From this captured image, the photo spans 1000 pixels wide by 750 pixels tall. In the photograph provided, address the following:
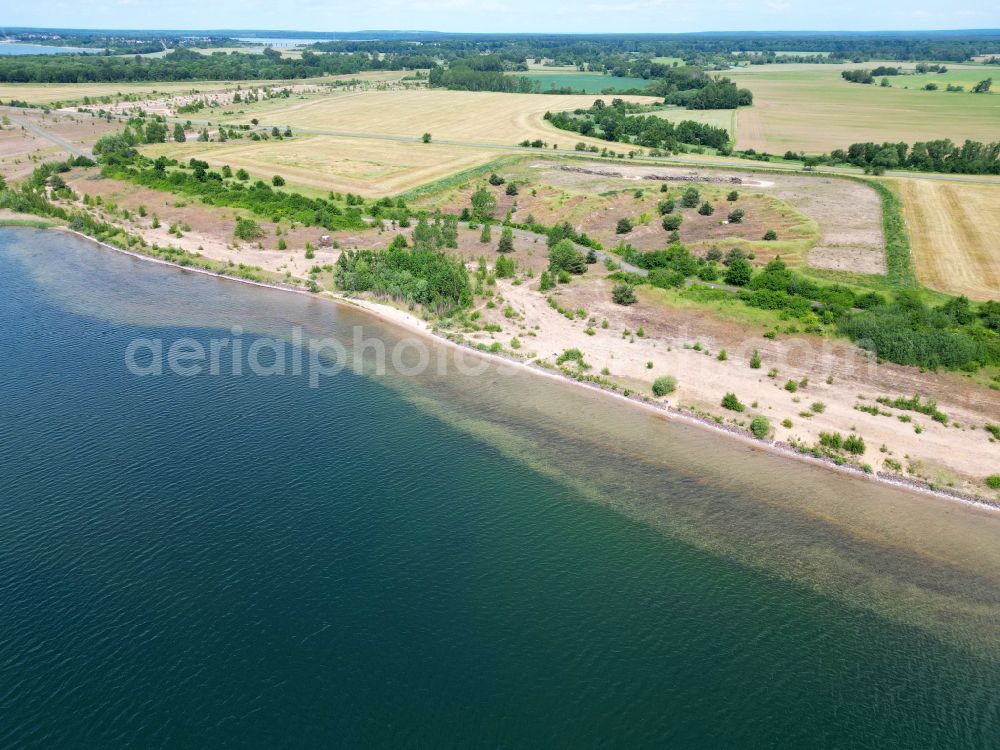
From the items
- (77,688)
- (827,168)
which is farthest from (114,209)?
(827,168)

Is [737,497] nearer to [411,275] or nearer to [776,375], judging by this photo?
[776,375]

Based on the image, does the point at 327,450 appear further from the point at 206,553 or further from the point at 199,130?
the point at 199,130

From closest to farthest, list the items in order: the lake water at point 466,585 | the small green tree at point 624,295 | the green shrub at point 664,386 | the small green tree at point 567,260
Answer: the lake water at point 466,585, the green shrub at point 664,386, the small green tree at point 624,295, the small green tree at point 567,260

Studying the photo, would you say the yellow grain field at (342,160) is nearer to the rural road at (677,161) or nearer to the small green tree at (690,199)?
the rural road at (677,161)

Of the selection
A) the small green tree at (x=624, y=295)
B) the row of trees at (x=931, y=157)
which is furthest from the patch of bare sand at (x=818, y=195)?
the small green tree at (x=624, y=295)

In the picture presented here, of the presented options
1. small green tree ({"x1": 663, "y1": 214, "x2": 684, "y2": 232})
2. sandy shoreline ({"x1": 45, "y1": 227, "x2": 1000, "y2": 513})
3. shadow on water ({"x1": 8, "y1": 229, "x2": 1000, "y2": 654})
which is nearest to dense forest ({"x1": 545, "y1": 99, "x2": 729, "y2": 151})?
small green tree ({"x1": 663, "y1": 214, "x2": 684, "y2": 232})

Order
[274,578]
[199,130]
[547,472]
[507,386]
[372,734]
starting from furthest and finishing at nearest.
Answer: [199,130], [507,386], [547,472], [274,578], [372,734]
